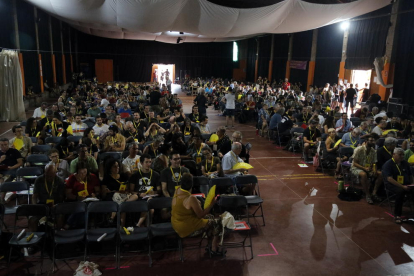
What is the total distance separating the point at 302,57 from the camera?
2416cm

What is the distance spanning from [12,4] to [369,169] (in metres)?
16.9

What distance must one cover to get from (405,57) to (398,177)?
10777mm

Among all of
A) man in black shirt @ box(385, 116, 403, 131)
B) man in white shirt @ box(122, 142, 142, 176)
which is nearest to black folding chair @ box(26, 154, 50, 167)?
man in white shirt @ box(122, 142, 142, 176)

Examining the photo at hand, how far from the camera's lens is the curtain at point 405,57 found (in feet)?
46.8

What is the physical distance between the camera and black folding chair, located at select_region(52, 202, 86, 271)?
4.38 m

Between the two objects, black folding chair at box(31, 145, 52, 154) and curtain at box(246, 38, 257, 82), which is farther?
curtain at box(246, 38, 257, 82)

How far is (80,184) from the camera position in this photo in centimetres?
525

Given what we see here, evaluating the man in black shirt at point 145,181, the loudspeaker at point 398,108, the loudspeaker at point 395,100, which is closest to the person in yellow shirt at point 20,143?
the man in black shirt at point 145,181

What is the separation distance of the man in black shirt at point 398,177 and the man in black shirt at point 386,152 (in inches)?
23.9

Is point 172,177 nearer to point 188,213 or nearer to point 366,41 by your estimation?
point 188,213

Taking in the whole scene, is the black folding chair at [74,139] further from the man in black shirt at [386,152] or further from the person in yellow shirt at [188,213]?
the man in black shirt at [386,152]

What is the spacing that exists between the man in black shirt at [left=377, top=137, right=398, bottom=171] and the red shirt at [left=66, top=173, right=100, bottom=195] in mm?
5714

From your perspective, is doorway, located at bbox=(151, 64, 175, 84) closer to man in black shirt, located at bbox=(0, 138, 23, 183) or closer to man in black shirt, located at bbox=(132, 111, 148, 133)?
man in black shirt, located at bbox=(132, 111, 148, 133)

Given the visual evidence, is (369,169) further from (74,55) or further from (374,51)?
(74,55)
